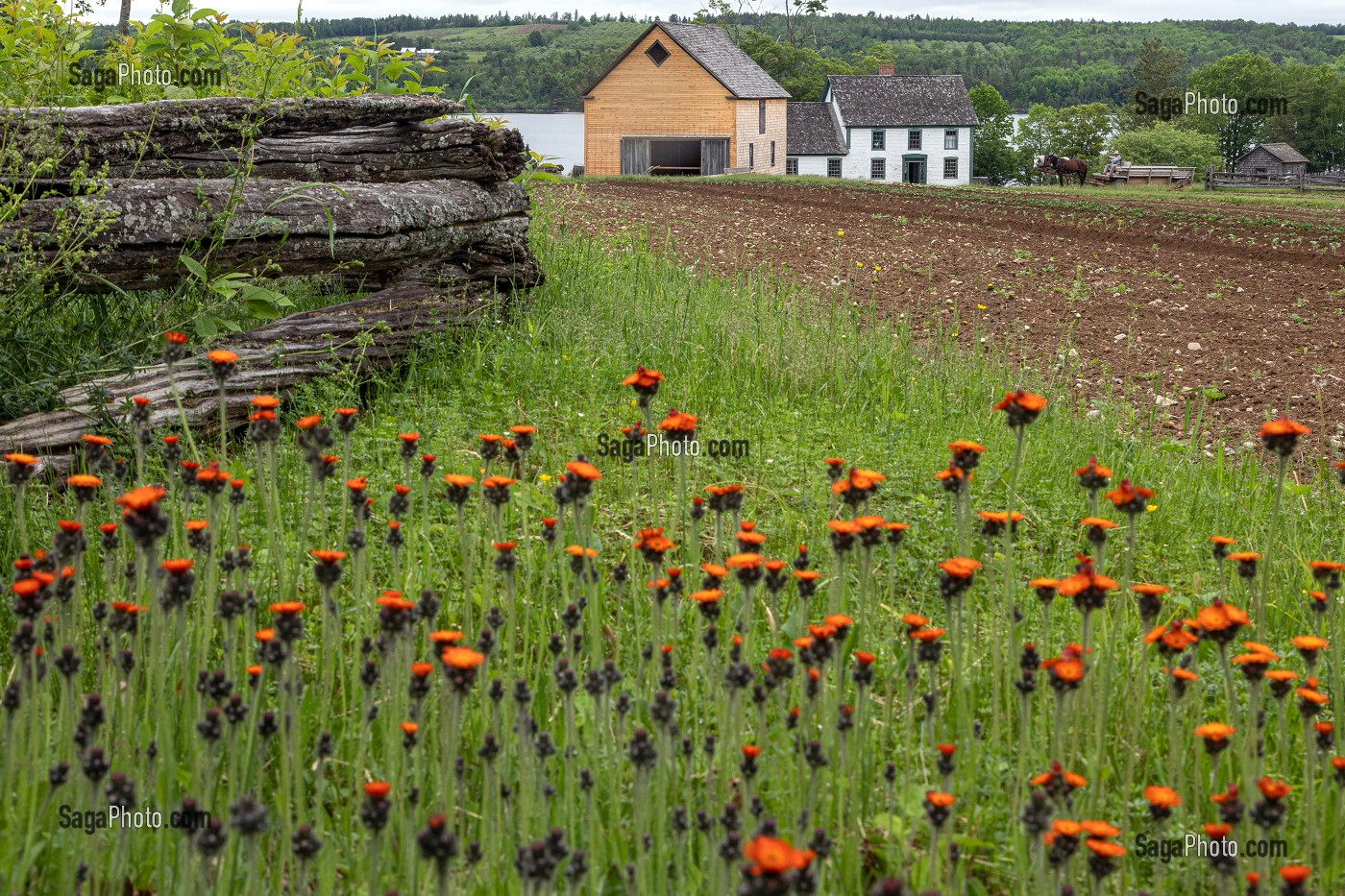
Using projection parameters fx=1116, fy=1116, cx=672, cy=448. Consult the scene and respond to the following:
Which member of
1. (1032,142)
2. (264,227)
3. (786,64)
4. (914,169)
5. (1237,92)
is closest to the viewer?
(264,227)

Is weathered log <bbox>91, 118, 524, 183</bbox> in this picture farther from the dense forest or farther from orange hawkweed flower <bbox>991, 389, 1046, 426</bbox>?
the dense forest

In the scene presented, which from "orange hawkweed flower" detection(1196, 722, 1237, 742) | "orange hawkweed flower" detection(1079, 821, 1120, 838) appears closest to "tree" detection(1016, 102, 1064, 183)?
"orange hawkweed flower" detection(1196, 722, 1237, 742)

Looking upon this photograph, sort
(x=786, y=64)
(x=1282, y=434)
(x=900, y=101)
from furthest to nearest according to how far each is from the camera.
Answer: (x=786, y=64)
(x=900, y=101)
(x=1282, y=434)

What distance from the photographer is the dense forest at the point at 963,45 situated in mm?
103938

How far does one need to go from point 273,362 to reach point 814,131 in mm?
68377

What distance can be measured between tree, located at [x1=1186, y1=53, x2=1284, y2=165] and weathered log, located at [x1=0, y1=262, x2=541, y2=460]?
83428 millimetres

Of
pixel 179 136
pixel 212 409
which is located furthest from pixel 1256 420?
pixel 179 136

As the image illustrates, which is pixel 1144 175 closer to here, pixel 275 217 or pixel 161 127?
pixel 275 217

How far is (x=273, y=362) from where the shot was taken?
5711mm

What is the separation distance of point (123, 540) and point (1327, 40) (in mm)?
185349

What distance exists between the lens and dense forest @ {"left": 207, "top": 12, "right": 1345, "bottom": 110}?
10394 centimetres

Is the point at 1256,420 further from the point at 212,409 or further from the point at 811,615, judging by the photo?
the point at 212,409

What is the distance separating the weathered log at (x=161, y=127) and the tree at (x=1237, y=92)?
8346 cm

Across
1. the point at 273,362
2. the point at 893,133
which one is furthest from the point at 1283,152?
the point at 273,362
